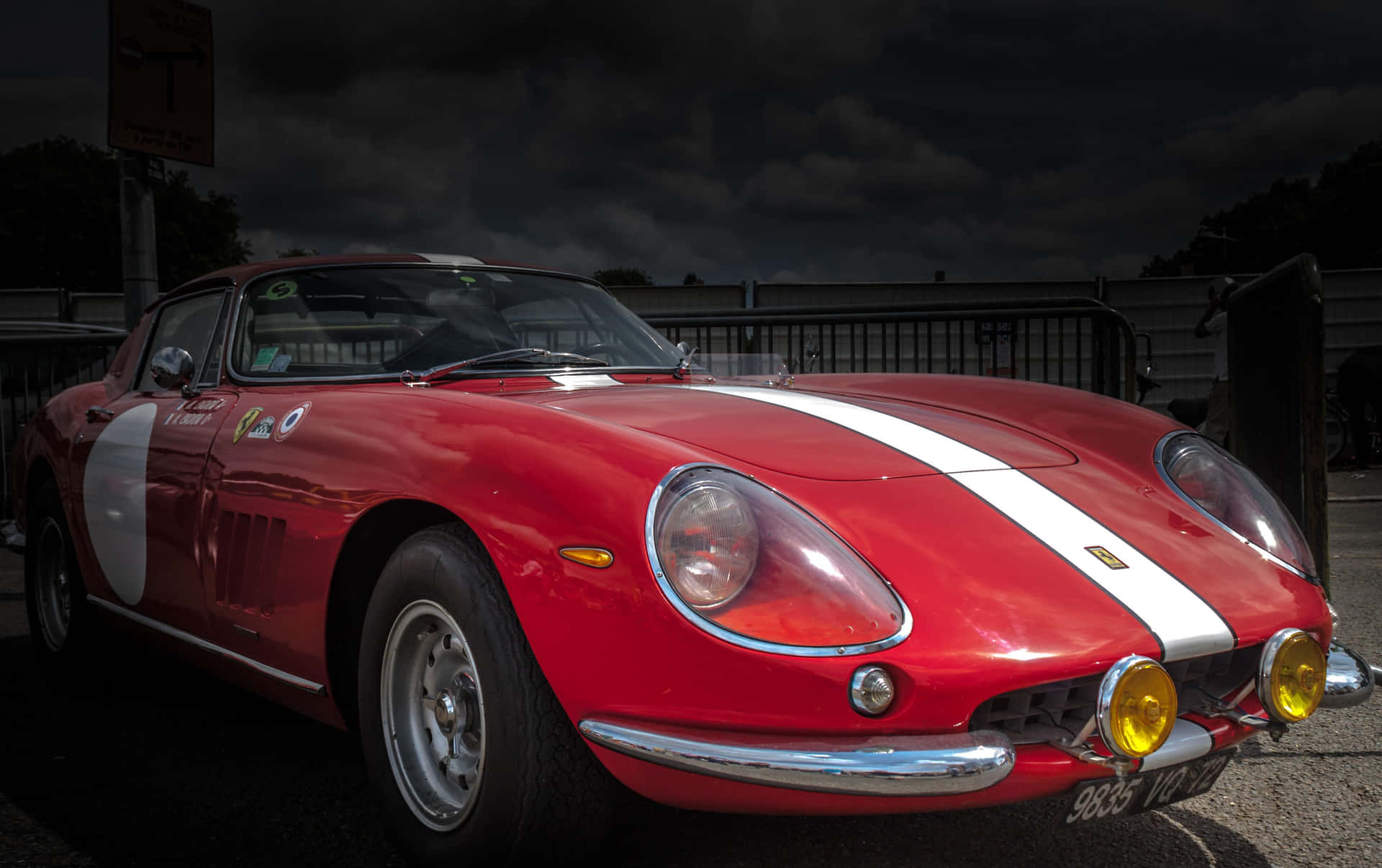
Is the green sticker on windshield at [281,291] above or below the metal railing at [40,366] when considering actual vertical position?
above

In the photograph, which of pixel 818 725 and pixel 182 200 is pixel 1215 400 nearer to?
pixel 818 725

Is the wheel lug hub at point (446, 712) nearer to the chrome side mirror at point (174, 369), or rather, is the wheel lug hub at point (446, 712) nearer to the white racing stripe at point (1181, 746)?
the white racing stripe at point (1181, 746)

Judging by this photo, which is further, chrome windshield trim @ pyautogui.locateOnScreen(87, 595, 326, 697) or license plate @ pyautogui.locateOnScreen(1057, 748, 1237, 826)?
chrome windshield trim @ pyautogui.locateOnScreen(87, 595, 326, 697)

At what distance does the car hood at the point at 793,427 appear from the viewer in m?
2.03

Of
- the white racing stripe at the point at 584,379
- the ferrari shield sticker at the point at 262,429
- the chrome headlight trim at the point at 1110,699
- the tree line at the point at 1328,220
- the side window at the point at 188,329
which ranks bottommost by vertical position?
the chrome headlight trim at the point at 1110,699

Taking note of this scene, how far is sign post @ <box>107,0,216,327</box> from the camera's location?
5.11 meters

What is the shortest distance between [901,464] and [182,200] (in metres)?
63.2

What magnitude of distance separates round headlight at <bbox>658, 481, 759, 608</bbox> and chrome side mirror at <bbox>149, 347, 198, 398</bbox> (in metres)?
1.90

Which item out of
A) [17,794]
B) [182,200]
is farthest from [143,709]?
[182,200]

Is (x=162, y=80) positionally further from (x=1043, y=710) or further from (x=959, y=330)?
(x=1043, y=710)

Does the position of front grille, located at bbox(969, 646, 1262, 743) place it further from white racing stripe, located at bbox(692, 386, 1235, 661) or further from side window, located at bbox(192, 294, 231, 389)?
side window, located at bbox(192, 294, 231, 389)

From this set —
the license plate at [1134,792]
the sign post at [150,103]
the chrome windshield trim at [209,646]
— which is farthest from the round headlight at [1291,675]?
the sign post at [150,103]

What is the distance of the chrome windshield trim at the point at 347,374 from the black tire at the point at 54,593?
3.16ft

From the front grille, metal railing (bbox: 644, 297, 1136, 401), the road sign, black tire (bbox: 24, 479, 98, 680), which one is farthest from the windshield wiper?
the road sign
